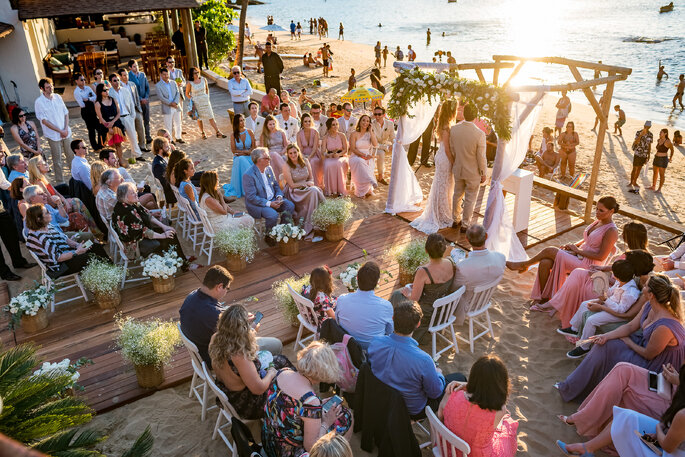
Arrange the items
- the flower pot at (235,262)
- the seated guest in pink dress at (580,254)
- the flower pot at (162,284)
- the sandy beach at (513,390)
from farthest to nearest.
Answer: the flower pot at (235,262)
the flower pot at (162,284)
the seated guest in pink dress at (580,254)
the sandy beach at (513,390)

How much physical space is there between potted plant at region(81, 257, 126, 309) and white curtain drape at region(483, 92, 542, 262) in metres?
5.17

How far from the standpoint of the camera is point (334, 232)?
7.67 m

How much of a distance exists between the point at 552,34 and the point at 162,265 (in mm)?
75794

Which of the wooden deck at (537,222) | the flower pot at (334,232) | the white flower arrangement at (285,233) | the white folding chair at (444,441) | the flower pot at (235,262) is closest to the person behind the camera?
the white folding chair at (444,441)

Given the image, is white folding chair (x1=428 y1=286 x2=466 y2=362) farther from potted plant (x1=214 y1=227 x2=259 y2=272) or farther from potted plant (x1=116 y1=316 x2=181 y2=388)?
potted plant (x1=214 y1=227 x2=259 y2=272)

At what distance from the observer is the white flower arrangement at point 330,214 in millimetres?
7531

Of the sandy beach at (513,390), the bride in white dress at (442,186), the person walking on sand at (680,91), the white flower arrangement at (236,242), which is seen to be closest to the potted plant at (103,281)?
the white flower arrangement at (236,242)

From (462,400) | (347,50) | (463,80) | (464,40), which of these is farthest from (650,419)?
(464,40)

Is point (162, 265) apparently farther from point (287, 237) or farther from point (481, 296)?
point (481, 296)

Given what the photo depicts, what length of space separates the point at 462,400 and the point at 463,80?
5.34 metres

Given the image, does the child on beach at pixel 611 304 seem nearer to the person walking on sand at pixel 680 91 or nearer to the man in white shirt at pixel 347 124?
the man in white shirt at pixel 347 124

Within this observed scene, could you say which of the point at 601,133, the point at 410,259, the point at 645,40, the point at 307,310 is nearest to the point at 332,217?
the point at 410,259

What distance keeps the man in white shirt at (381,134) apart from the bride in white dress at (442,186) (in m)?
2.26

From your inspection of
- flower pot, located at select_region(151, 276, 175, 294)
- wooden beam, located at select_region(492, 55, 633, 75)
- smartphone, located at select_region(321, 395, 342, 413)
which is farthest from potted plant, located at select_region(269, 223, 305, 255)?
wooden beam, located at select_region(492, 55, 633, 75)
